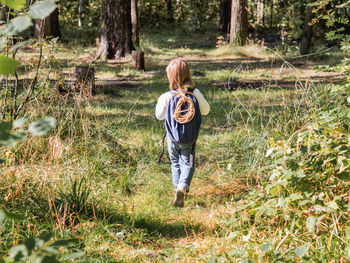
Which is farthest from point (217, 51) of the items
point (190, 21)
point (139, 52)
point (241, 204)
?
point (241, 204)

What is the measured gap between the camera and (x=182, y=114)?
3.73 metres

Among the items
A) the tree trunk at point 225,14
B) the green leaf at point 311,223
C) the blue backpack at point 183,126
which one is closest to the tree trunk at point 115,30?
the blue backpack at point 183,126

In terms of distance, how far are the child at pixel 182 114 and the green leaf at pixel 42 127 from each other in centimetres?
249

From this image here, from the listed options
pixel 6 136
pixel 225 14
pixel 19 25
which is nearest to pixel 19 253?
pixel 6 136

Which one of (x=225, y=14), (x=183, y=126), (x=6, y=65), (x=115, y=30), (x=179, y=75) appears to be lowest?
(x=183, y=126)

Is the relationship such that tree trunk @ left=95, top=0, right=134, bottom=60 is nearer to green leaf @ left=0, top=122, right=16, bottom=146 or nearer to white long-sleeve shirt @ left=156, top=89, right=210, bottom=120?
white long-sleeve shirt @ left=156, top=89, right=210, bottom=120

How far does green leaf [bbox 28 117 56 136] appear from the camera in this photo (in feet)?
3.93

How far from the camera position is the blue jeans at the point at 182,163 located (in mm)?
3820

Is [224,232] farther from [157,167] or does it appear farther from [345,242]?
[157,167]

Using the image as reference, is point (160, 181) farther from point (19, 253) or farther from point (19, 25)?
point (19, 25)

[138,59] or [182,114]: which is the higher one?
[138,59]

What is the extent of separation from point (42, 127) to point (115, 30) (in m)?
10.9

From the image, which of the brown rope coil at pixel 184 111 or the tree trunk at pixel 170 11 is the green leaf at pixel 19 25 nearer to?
the brown rope coil at pixel 184 111

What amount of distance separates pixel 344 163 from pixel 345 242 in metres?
0.57
